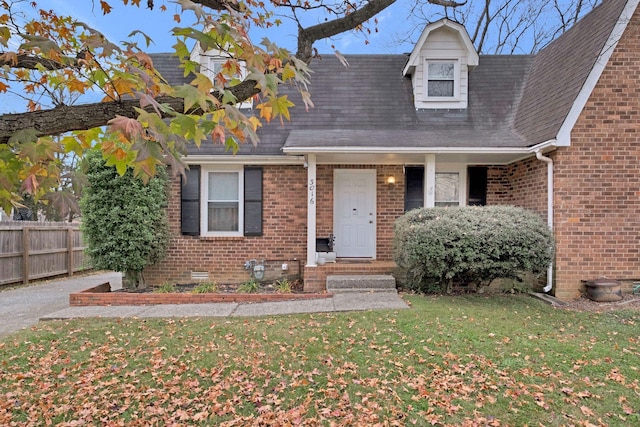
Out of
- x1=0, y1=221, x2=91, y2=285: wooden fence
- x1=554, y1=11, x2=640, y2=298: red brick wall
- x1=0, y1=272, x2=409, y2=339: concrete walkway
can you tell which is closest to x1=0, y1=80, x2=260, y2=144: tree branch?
x1=0, y1=272, x2=409, y2=339: concrete walkway

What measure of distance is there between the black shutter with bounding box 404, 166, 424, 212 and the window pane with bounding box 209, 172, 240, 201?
411cm

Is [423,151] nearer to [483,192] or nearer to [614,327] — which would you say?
[483,192]

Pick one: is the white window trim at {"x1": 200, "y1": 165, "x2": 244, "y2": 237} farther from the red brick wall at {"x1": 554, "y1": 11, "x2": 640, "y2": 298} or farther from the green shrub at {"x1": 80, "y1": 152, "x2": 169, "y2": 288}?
the red brick wall at {"x1": 554, "y1": 11, "x2": 640, "y2": 298}

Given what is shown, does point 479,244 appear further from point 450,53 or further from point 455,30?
point 455,30

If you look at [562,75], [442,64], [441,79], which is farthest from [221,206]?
[562,75]

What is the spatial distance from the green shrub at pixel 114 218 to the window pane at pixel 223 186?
4.58ft

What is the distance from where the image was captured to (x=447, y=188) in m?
9.54

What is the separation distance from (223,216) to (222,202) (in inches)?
13.3

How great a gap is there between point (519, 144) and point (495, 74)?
366cm

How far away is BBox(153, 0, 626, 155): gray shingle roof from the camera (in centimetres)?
798

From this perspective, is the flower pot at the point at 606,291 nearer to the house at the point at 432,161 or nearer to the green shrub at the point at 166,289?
the house at the point at 432,161

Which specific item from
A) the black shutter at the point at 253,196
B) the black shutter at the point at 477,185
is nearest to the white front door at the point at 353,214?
the black shutter at the point at 253,196

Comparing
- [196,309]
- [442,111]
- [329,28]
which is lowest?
[196,309]

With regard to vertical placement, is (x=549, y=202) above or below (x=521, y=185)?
below
